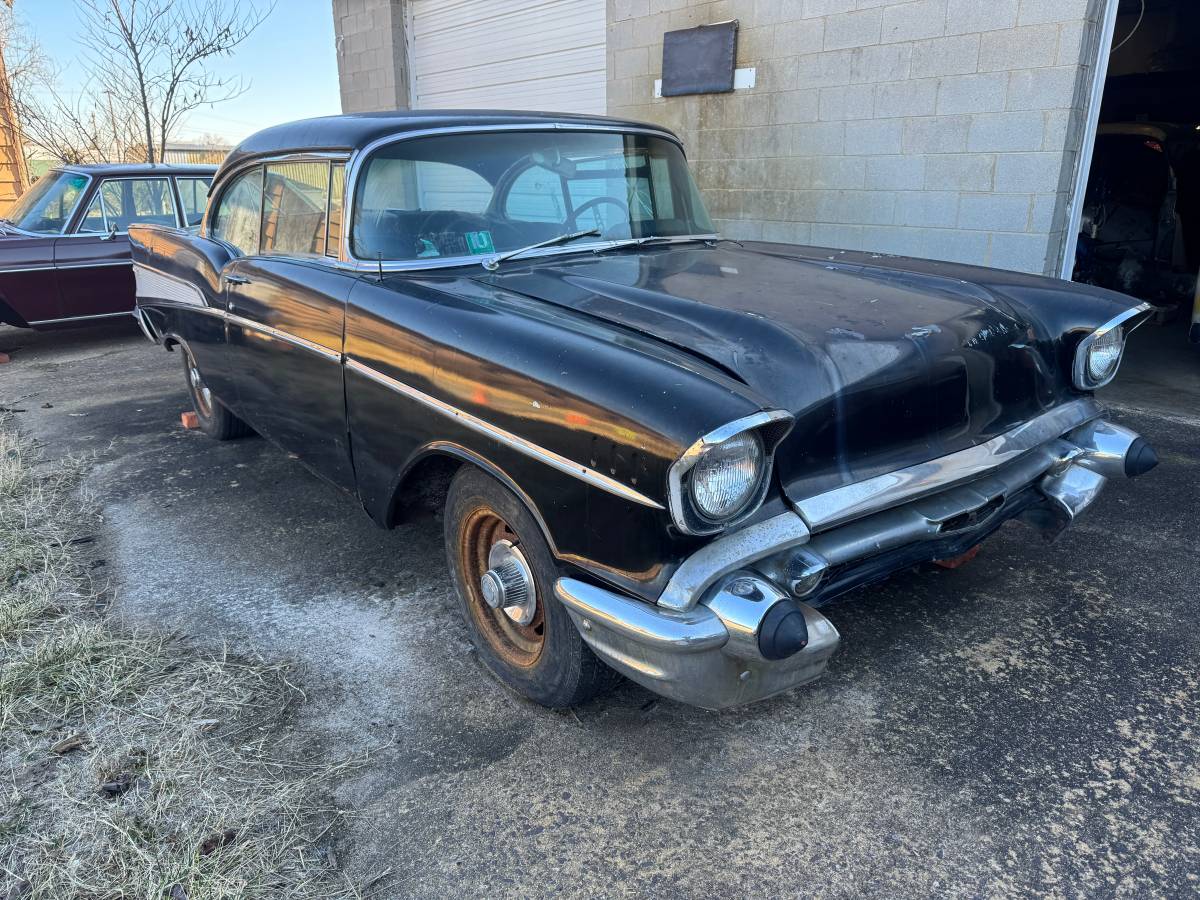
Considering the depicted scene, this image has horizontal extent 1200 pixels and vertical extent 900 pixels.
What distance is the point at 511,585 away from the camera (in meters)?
2.33

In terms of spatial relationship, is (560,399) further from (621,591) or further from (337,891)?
(337,891)

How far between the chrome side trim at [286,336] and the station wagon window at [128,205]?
414 cm

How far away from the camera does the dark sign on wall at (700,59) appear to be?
665 cm

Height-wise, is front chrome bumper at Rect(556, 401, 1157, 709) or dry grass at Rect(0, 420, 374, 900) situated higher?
front chrome bumper at Rect(556, 401, 1157, 709)

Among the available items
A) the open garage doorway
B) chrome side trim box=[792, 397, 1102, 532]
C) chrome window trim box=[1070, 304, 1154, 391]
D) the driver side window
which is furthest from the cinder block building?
the driver side window

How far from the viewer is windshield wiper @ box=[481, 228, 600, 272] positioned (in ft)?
9.39

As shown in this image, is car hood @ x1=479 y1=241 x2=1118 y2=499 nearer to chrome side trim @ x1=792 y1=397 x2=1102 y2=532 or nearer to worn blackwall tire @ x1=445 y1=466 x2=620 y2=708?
chrome side trim @ x1=792 y1=397 x2=1102 y2=532

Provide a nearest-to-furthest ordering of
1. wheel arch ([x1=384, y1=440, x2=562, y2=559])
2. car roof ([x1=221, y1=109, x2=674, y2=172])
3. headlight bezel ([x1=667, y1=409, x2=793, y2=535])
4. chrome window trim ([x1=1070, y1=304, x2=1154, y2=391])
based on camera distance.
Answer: headlight bezel ([x1=667, y1=409, x2=793, y2=535]), wheel arch ([x1=384, y1=440, x2=562, y2=559]), chrome window trim ([x1=1070, y1=304, x2=1154, y2=391]), car roof ([x1=221, y1=109, x2=674, y2=172])

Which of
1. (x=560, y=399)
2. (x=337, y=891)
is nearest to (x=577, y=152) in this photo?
(x=560, y=399)

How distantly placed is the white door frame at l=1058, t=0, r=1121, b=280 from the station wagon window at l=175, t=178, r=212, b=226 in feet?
21.8

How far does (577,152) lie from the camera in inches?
128

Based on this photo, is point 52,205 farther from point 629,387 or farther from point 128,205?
point 629,387

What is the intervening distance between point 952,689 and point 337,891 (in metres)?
1.74

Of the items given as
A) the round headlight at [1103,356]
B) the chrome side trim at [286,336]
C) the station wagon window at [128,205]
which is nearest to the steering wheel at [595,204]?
the chrome side trim at [286,336]
